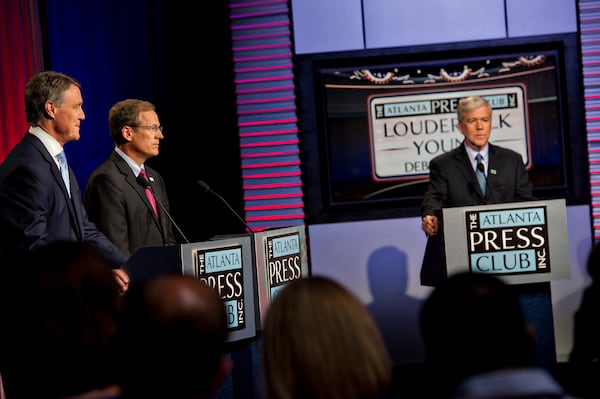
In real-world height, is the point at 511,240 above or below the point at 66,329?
below

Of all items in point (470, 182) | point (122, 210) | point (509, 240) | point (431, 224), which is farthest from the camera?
point (470, 182)

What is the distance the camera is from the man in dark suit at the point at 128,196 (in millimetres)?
3971

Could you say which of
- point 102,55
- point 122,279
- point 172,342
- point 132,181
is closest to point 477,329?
point 172,342

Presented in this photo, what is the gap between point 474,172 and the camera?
4621 millimetres

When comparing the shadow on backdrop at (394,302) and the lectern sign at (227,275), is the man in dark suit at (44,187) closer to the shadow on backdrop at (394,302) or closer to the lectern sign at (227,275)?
the lectern sign at (227,275)

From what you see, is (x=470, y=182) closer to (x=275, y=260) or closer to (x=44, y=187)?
(x=275, y=260)

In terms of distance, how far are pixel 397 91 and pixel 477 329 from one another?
4.34 meters

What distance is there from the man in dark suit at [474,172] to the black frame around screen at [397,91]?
899 mm

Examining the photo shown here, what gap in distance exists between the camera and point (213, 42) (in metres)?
5.65

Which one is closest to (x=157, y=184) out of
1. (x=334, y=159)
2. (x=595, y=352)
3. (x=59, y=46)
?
(x=59, y=46)

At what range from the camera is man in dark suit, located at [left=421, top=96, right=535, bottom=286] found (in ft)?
14.9

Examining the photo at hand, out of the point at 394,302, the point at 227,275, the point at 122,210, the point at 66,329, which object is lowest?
the point at 394,302

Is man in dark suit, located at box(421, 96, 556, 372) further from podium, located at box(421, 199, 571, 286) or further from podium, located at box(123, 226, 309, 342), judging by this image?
podium, located at box(123, 226, 309, 342)

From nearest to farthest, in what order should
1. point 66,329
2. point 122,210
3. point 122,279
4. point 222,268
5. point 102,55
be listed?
point 66,329, point 122,279, point 222,268, point 122,210, point 102,55
